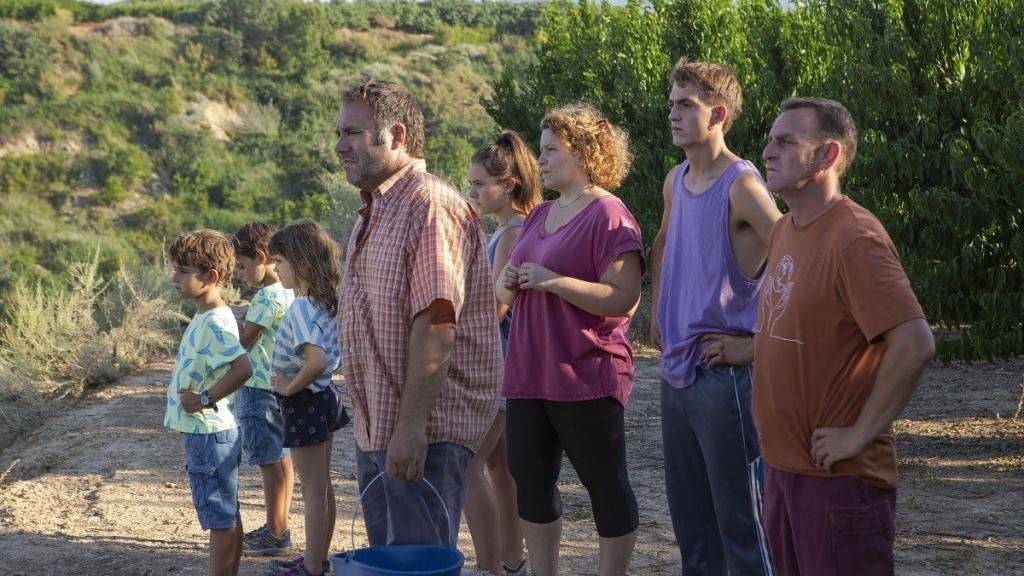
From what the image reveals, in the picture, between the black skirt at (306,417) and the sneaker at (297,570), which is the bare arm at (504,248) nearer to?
the black skirt at (306,417)

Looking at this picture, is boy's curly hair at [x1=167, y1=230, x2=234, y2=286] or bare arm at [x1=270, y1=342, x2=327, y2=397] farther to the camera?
bare arm at [x1=270, y1=342, x2=327, y2=397]

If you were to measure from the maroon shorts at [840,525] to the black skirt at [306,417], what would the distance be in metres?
2.42

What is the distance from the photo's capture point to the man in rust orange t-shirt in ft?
9.48

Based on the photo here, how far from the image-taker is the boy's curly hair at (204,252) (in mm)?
4711

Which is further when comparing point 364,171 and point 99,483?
point 99,483

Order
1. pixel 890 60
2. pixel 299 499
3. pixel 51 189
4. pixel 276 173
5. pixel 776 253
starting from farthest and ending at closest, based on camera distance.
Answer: pixel 276 173 < pixel 51 189 < pixel 890 60 < pixel 299 499 < pixel 776 253

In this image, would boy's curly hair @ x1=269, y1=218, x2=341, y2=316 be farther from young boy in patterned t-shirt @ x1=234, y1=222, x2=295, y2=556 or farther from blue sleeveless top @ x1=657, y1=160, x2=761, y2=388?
blue sleeveless top @ x1=657, y1=160, x2=761, y2=388

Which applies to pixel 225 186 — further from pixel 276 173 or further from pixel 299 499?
pixel 299 499

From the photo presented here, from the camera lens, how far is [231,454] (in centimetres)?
473

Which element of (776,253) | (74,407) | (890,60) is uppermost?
(890,60)

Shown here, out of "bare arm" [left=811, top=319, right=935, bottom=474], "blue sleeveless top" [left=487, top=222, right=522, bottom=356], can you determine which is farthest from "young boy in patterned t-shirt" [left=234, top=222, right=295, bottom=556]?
"bare arm" [left=811, top=319, right=935, bottom=474]

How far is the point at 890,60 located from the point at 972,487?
10.1 feet

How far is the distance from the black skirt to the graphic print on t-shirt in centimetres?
231

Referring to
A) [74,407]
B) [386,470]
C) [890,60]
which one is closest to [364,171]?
[386,470]
